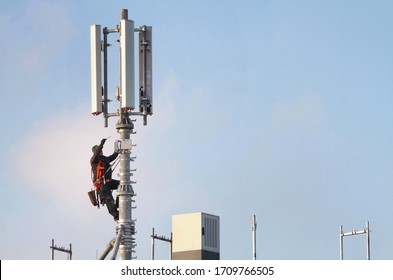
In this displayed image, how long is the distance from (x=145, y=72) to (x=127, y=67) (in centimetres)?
131

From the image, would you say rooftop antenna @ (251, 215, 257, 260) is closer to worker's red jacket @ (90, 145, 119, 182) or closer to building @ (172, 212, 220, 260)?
building @ (172, 212, 220, 260)

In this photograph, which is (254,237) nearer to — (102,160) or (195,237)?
(195,237)

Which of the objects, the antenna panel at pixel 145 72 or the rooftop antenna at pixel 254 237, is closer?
the antenna panel at pixel 145 72

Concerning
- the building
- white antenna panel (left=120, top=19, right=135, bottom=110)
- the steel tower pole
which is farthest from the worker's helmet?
the building

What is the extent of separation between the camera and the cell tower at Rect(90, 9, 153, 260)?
6247cm

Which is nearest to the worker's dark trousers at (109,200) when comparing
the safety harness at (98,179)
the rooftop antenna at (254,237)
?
the safety harness at (98,179)

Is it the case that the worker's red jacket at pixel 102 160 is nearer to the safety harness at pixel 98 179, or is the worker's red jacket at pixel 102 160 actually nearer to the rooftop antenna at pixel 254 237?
the safety harness at pixel 98 179

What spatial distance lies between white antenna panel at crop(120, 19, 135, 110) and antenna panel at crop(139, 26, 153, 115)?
31.5 inches

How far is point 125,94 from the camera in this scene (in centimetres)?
6288

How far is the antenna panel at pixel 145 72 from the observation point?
63.9 m

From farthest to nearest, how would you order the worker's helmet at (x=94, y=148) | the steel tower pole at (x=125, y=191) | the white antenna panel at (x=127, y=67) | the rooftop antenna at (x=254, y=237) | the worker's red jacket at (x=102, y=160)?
the rooftop antenna at (x=254, y=237) < the worker's helmet at (x=94, y=148) < the worker's red jacket at (x=102, y=160) < the white antenna panel at (x=127, y=67) < the steel tower pole at (x=125, y=191)

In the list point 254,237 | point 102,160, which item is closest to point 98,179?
point 102,160
